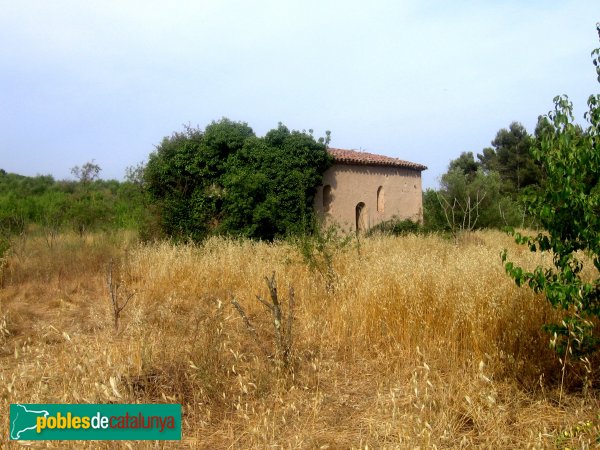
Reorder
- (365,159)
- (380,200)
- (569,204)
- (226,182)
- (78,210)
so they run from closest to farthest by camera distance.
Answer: (569,204) < (226,182) < (78,210) < (365,159) < (380,200)

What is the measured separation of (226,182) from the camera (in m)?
15.3

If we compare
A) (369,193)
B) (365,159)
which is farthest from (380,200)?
(365,159)

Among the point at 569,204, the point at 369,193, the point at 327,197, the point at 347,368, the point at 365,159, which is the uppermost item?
the point at 365,159

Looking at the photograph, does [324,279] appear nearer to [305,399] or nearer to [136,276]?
[305,399]

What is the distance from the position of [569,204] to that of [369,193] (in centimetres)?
1739

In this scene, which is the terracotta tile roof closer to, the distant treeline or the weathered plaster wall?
the weathered plaster wall

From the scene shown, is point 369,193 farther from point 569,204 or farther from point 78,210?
point 569,204

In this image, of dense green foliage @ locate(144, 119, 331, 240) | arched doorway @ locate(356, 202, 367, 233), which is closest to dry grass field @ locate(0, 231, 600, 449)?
dense green foliage @ locate(144, 119, 331, 240)

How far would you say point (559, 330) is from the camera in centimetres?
291

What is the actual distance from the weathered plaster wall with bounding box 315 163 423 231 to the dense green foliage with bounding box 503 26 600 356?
14.5 m

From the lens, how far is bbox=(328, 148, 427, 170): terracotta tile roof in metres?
18.5

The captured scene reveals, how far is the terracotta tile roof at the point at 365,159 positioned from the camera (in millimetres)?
18453

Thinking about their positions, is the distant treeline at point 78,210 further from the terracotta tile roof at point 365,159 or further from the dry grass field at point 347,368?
the terracotta tile roof at point 365,159

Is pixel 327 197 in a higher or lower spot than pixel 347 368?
higher
